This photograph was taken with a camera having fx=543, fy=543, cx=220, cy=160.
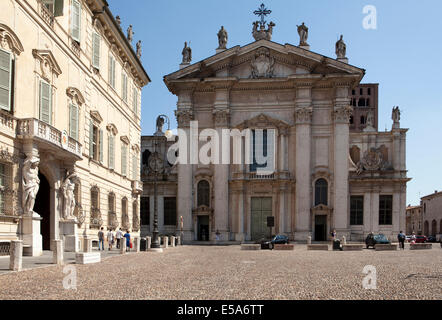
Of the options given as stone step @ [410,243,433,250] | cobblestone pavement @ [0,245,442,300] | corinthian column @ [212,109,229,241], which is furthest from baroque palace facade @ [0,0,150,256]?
stone step @ [410,243,433,250]

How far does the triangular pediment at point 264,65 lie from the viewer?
49.2 metres

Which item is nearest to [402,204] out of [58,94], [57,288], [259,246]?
[259,246]

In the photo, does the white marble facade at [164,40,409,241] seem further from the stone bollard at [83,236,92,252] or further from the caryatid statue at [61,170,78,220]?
the caryatid statue at [61,170,78,220]

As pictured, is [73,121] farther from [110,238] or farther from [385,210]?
[385,210]

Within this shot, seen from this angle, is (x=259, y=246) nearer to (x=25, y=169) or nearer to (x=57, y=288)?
(x=25, y=169)

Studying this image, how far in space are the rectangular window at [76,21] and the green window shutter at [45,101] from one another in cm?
454

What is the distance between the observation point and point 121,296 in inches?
416

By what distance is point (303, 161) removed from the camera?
4875 cm

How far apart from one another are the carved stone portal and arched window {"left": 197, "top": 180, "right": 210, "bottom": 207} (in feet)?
35.8

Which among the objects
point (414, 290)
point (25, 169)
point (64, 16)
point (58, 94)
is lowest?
point (414, 290)

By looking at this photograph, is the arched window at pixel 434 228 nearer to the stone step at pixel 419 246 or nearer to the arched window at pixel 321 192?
the arched window at pixel 321 192

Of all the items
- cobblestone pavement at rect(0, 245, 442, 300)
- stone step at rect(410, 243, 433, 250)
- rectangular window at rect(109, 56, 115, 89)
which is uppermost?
rectangular window at rect(109, 56, 115, 89)

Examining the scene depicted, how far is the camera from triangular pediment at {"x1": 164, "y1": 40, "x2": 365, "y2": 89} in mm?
49156
